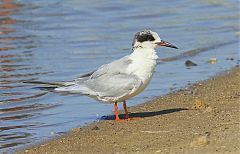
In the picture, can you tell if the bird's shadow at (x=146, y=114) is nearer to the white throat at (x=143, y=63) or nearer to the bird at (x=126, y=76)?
the bird at (x=126, y=76)

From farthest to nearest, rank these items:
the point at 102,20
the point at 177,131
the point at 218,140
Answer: the point at 102,20 → the point at 177,131 → the point at 218,140

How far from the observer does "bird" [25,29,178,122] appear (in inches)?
309

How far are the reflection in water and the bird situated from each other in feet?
1.99

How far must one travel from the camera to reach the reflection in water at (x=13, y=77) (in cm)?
771

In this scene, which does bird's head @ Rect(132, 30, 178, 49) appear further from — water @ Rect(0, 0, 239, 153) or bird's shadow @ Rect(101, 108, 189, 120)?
water @ Rect(0, 0, 239, 153)

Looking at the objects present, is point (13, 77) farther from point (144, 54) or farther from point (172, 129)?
point (172, 129)

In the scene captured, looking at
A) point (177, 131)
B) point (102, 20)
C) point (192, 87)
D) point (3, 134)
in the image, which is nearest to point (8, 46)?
point (102, 20)

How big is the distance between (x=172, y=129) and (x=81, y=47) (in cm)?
565

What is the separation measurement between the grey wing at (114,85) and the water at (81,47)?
1.26 feet

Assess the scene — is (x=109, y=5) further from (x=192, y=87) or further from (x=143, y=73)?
(x=143, y=73)

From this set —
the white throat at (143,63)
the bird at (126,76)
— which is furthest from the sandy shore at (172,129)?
the white throat at (143,63)

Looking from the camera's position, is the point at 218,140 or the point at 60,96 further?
the point at 60,96

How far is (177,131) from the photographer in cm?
702

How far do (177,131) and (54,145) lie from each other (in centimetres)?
114
